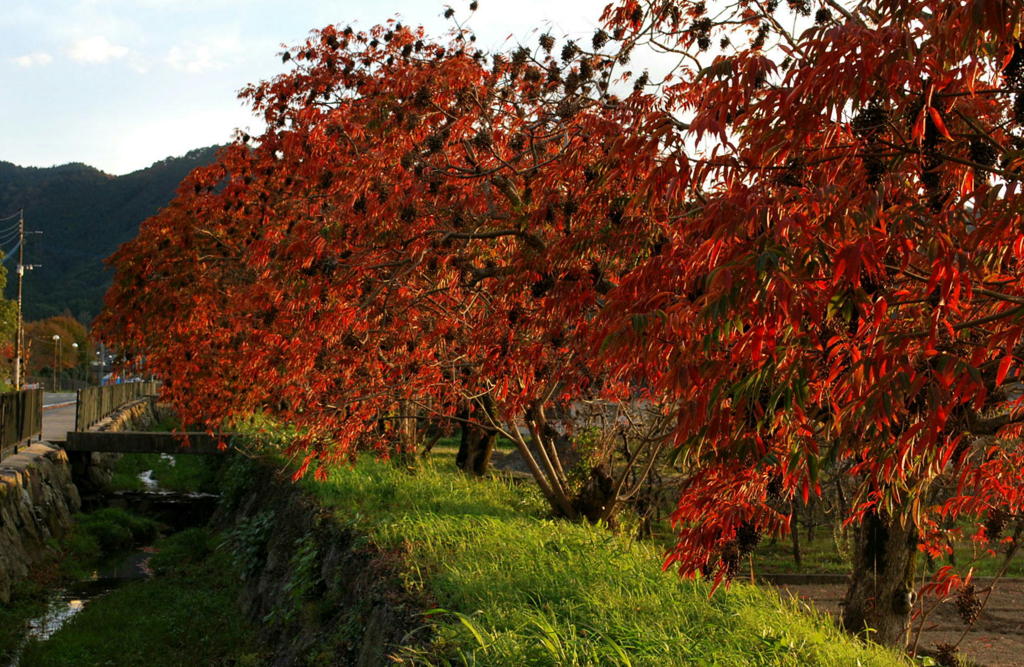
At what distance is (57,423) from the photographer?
31938 mm

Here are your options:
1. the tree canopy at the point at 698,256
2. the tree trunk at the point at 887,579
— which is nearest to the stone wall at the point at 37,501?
the tree canopy at the point at 698,256

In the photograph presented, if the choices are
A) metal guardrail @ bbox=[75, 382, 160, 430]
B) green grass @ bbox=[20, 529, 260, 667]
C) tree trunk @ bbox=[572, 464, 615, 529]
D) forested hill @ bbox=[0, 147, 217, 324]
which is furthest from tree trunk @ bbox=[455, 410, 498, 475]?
forested hill @ bbox=[0, 147, 217, 324]

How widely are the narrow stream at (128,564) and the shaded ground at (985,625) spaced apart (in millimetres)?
11262

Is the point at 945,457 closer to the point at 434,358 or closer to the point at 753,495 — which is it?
the point at 753,495

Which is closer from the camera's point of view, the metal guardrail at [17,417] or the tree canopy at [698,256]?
the tree canopy at [698,256]

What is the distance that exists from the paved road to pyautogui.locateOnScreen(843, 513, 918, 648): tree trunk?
22255 millimetres

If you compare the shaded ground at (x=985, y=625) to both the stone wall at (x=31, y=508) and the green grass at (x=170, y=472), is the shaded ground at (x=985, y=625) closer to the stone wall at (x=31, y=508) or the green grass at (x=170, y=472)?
the stone wall at (x=31, y=508)

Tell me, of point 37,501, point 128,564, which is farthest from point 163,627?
point 37,501

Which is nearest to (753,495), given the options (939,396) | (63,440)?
(939,396)

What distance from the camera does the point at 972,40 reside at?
3.24 m

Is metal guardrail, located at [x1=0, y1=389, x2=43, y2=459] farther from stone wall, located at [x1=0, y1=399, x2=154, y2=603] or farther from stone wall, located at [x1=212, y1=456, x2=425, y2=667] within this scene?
stone wall, located at [x1=212, y1=456, x2=425, y2=667]

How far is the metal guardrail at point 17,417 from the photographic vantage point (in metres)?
18.1

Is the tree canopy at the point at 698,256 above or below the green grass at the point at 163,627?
above

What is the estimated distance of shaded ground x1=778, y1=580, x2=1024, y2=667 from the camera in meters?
11.5
